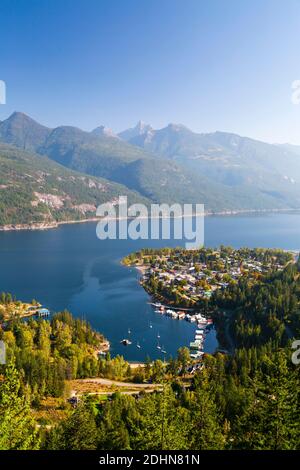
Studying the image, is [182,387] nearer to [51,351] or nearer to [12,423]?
[51,351]

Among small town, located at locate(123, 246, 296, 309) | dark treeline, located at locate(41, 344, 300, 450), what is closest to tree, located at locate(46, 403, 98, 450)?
dark treeline, located at locate(41, 344, 300, 450)

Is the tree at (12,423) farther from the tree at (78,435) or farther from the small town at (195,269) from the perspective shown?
the small town at (195,269)

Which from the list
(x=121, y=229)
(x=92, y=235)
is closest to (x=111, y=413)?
(x=92, y=235)

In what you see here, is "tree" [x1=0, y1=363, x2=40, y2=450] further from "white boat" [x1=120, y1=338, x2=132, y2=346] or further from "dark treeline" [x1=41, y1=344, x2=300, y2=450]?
"white boat" [x1=120, y1=338, x2=132, y2=346]

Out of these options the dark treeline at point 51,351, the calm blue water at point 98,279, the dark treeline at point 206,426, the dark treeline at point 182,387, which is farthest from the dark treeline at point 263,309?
the dark treeline at point 206,426

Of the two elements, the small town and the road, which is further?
the small town

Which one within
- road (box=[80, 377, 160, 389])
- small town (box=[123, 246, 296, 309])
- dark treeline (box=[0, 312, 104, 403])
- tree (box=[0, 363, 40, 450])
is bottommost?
road (box=[80, 377, 160, 389])

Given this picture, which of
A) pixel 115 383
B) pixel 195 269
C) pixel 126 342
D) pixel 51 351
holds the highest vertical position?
pixel 195 269

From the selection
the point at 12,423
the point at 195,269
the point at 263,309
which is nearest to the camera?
the point at 12,423

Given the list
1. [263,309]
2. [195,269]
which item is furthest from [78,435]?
[195,269]
